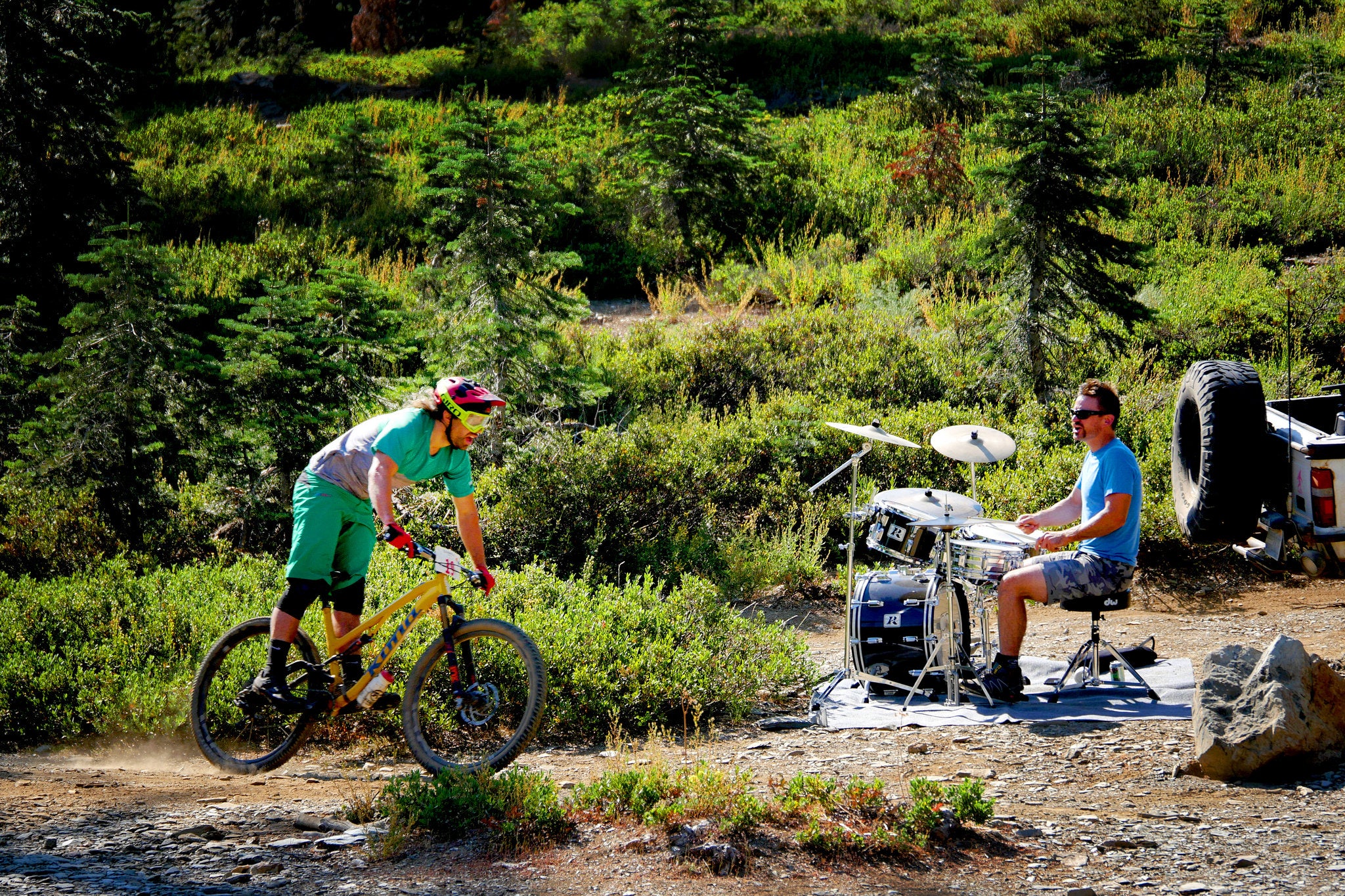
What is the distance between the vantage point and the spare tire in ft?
21.2

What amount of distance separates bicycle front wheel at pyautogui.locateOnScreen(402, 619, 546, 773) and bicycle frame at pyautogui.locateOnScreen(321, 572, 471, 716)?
7 cm

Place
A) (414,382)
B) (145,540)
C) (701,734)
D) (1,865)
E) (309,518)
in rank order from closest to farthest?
1. (1,865)
2. (309,518)
3. (701,734)
4. (145,540)
5. (414,382)

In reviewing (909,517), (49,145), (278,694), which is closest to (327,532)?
(278,694)

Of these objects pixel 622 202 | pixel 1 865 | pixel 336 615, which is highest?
pixel 622 202

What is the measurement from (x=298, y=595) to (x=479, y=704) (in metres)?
1.04

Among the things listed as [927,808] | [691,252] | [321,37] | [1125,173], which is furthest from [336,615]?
[321,37]

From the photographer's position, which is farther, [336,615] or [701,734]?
[701,734]

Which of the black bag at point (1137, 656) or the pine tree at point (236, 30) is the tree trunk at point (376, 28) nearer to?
the pine tree at point (236, 30)

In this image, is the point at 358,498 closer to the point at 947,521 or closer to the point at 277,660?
the point at 277,660

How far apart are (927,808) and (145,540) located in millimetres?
7305

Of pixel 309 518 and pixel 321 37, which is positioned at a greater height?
pixel 321 37

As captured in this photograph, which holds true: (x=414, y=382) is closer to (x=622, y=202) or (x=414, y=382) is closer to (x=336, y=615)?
(x=336, y=615)

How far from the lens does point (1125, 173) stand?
10.7 metres

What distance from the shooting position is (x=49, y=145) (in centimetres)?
1146
